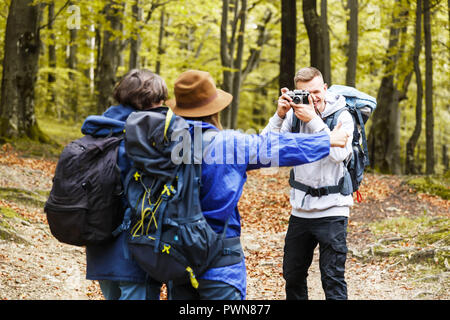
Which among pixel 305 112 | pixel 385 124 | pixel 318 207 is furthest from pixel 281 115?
pixel 385 124

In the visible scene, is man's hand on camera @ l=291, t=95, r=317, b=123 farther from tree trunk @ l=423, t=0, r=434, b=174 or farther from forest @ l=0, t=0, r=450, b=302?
tree trunk @ l=423, t=0, r=434, b=174

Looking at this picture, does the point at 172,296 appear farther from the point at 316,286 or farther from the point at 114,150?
the point at 316,286

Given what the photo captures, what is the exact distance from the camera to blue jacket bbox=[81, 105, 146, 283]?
304 cm

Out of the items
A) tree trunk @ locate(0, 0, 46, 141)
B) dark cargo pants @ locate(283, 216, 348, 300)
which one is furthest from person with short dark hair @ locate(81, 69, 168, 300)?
tree trunk @ locate(0, 0, 46, 141)

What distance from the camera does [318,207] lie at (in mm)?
4148

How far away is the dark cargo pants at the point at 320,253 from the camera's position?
13.5 ft

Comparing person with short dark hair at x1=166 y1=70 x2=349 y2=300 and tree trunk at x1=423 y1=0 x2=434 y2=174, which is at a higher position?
tree trunk at x1=423 y1=0 x2=434 y2=174

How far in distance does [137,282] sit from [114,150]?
30.8 inches

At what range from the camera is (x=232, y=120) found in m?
20.2

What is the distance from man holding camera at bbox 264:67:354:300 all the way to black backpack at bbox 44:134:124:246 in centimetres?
157

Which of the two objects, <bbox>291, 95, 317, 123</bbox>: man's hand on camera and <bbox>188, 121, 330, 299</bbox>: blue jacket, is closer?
<bbox>188, 121, 330, 299</bbox>: blue jacket

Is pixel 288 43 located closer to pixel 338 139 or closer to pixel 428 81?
pixel 428 81

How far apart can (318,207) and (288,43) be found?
354 inches

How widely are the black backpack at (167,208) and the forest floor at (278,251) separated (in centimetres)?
305
